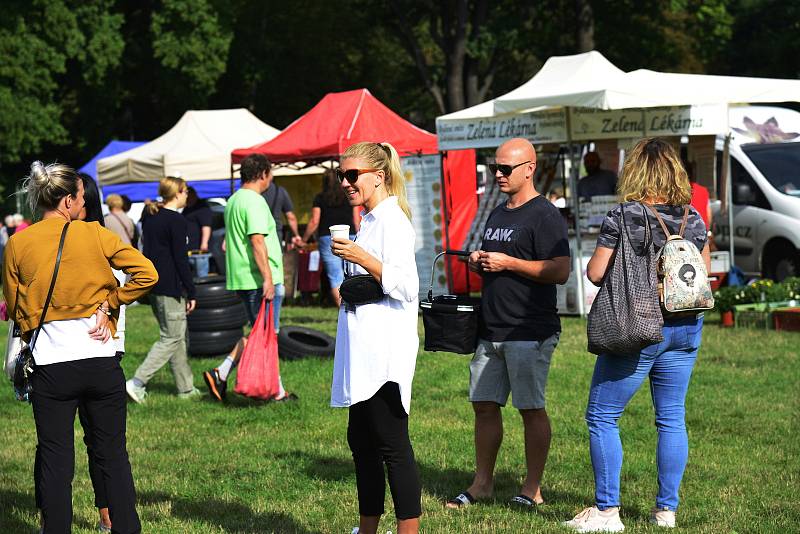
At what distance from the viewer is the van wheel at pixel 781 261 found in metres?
15.5

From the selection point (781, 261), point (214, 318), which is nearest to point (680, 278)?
point (214, 318)

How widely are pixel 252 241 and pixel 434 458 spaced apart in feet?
7.88

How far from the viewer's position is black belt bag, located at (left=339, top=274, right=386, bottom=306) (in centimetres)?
448

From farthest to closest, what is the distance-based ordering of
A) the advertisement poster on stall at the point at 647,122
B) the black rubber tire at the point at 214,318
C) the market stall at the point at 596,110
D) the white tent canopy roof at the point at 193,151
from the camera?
the white tent canopy roof at the point at 193,151 < the advertisement poster on stall at the point at 647,122 < the market stall at the point at 596,110 < the black rubber tire at the point at 214,318

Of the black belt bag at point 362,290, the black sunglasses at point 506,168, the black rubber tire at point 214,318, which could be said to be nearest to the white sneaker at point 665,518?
the black sunglasses at point 506,168

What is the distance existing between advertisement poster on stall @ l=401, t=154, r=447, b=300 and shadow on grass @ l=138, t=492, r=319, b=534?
951cm

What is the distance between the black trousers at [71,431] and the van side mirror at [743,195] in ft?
41.8

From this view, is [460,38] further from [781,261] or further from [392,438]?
[392,438]

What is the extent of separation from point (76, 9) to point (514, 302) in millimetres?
33559

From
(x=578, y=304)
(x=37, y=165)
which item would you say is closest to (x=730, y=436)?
(x=37, y=165)

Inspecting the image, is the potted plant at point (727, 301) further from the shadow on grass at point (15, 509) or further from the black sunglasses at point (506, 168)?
the shadow on grass at point (15, 509)

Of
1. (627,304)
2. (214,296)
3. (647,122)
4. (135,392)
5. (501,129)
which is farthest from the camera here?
(501,129)

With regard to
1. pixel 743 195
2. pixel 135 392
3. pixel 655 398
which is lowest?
pixel 135 392

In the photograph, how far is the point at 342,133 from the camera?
16859 mm
